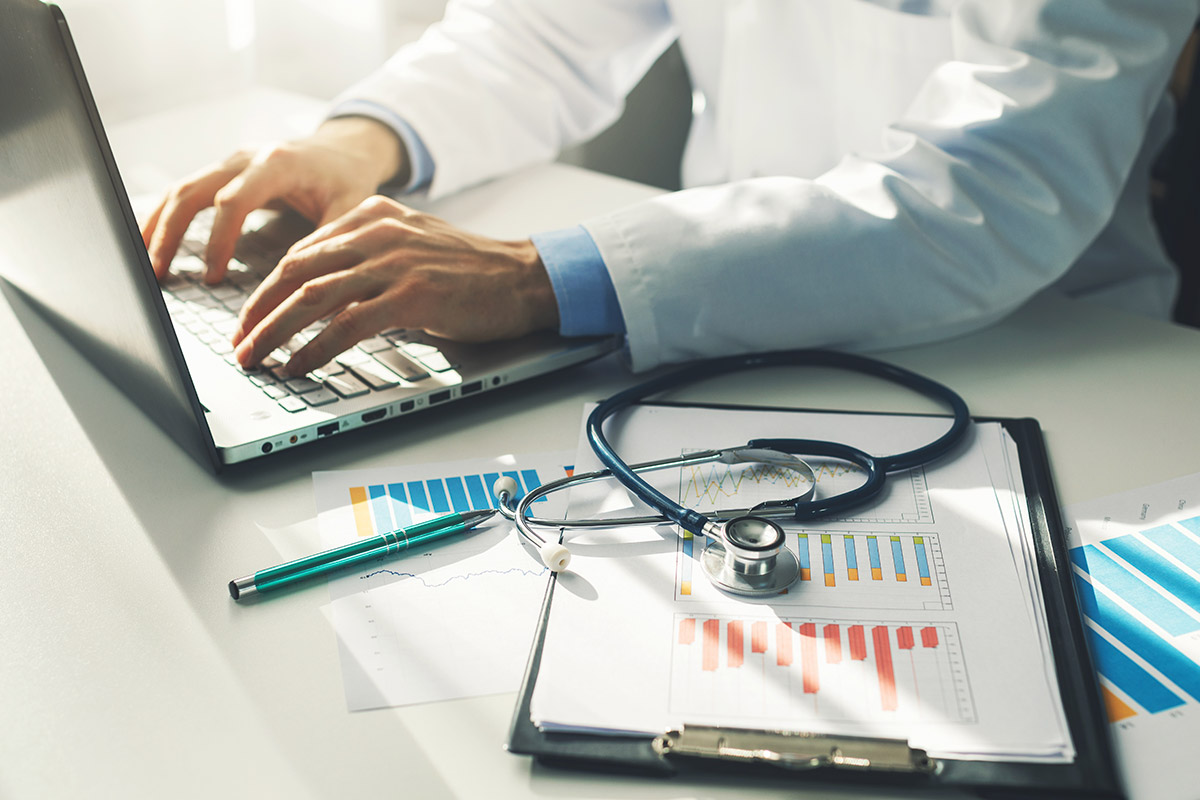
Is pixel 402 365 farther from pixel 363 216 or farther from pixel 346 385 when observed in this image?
pixel 363 216

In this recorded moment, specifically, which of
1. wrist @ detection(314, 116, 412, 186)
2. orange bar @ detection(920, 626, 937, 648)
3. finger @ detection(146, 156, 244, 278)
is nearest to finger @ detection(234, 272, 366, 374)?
finger @ detection(146, 156, 244, 278)

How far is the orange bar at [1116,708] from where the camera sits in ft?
1.46

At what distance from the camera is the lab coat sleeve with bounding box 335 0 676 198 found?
1.09 metres

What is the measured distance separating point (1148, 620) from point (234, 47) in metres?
1.52

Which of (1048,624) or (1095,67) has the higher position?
(1095,67)

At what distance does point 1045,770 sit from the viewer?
408mm

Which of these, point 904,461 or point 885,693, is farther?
point 904,461

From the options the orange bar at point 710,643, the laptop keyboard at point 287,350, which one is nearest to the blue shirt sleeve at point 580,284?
the laptop keyboard at point 287,350

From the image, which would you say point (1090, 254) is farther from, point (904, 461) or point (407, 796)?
point (407, 796)

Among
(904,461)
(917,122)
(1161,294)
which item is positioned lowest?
(1161,294)

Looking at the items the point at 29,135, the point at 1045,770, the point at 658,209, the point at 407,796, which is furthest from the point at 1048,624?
the point at 29,135

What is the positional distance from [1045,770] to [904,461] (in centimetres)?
23

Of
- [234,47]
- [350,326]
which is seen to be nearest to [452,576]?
[350,326]

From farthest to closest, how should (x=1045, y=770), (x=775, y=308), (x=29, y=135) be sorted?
(x=775, y=308) < (x=29, y=135) < (x=1045, y=770)
